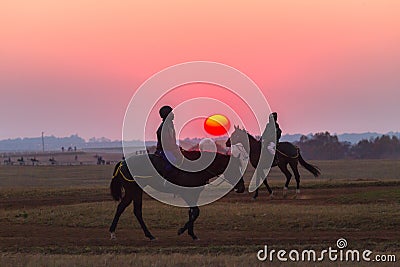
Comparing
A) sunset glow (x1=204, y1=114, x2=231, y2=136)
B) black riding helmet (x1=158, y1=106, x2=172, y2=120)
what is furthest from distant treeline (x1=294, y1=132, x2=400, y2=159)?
black riding helmet (x1=158, y1=106, x2=172, y2=120)

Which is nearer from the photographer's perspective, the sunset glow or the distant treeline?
the sunset glow

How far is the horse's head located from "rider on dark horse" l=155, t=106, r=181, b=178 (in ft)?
28.2

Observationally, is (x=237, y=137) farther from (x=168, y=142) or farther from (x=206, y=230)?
(x=168, y=142)

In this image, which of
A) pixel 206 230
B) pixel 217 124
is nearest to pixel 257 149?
pixel 217 124

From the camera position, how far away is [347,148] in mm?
175125

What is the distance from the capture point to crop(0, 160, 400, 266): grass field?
642 inches

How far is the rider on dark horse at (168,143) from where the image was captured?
59.5ft

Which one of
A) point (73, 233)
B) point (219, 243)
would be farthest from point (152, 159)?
point (73, 233)

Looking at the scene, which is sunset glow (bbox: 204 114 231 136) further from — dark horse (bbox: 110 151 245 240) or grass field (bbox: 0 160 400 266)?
grass field (bbox: 0 160 400 266)

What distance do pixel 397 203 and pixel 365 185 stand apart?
34.2ft

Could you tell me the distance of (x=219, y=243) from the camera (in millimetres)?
18297

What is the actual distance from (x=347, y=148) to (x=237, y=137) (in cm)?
15181
